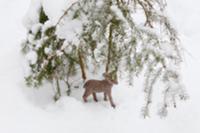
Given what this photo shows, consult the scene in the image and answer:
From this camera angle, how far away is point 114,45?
269cm

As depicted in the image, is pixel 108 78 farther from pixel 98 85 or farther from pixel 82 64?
pixel 82 64

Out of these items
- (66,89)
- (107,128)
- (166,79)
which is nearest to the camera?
(166,79)

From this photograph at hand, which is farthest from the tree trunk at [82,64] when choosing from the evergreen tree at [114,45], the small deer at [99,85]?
the small deer at [99,85]

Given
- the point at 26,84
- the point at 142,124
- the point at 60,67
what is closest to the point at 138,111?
the point at 142,124

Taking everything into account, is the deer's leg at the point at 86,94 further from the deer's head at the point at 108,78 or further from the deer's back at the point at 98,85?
the deer's head at the point at 108,78

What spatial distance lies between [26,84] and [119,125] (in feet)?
2.33

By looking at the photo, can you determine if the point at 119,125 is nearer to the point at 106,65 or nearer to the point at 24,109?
the point at 106,65

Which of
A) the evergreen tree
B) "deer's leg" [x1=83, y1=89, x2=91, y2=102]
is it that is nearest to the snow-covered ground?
"deer's leg" [x1=83, y1=89, x2=91, y2=102]

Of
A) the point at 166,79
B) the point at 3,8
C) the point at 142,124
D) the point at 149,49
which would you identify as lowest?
the point at 142,124

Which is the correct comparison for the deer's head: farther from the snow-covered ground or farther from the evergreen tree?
the snow-covered ground

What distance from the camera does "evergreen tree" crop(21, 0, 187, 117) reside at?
230 cm

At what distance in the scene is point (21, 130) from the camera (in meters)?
2.76

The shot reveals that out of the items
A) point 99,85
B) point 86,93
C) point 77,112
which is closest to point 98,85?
point 99,85

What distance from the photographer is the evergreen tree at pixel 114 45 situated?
230cm
